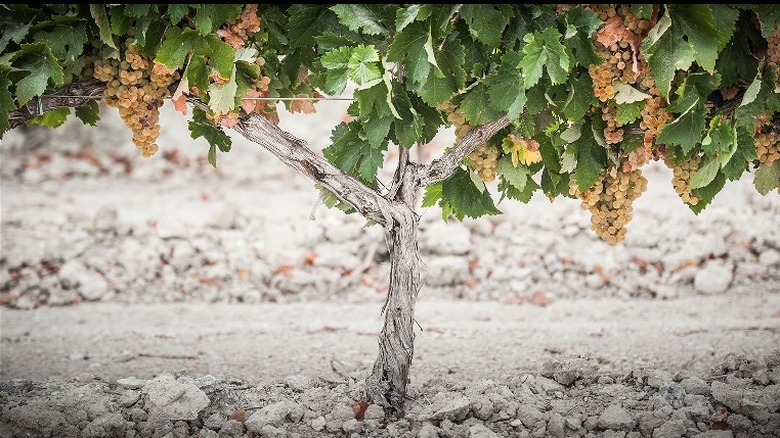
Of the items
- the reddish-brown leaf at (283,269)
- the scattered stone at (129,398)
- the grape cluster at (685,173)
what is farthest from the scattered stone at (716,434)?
the reddish-brown leaf at (283,269)

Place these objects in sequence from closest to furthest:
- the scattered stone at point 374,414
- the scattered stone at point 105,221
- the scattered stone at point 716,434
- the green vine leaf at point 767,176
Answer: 1. the scattered stone at point 716,434
2. the green vine leaf at point 767,176
3. the scattered stone at point 374,414
4. the scattered stone at point 105,221

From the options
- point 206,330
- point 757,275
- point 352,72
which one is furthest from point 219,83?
point 757,275

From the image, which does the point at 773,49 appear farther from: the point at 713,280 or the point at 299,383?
the point at 713,280

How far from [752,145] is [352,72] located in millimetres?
1493

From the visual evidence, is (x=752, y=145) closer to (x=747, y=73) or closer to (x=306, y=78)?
(x=747, y=73)

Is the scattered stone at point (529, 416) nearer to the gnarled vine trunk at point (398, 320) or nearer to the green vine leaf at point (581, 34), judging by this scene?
the gnarled vine trunk at point (398, 320)

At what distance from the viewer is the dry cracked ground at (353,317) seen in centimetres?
341

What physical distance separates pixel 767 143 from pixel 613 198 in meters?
0.62

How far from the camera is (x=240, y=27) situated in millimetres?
2867

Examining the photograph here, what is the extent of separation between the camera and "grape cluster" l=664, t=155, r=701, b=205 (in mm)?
3100

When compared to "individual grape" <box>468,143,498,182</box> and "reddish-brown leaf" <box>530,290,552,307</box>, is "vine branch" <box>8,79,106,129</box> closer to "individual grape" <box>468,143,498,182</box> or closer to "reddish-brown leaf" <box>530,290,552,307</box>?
"individual grape" <box>468,143,498,182</box>

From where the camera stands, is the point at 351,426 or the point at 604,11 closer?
the point at 604,11

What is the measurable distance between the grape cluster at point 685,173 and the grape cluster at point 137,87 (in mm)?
2022

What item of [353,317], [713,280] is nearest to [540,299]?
[713,280]
